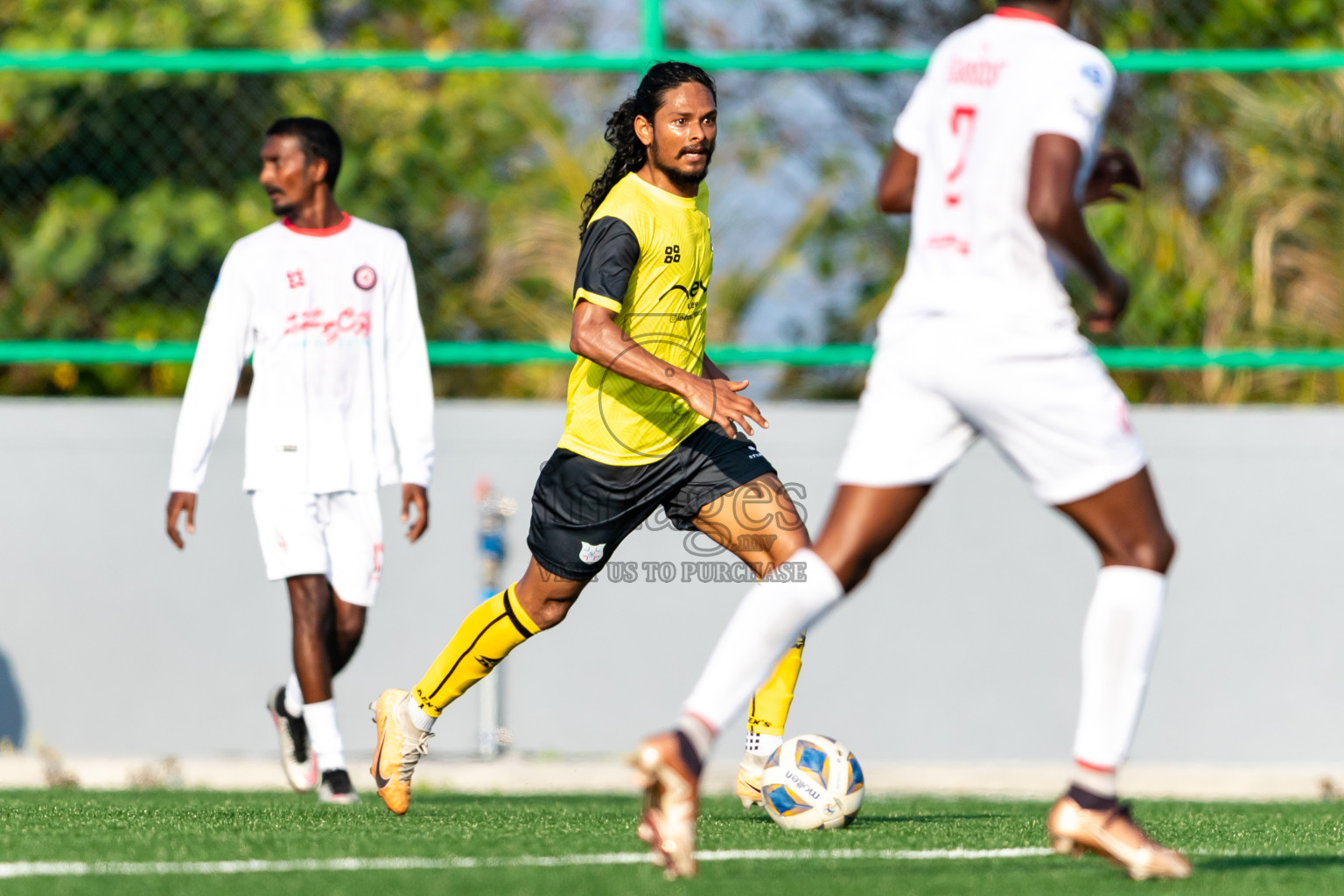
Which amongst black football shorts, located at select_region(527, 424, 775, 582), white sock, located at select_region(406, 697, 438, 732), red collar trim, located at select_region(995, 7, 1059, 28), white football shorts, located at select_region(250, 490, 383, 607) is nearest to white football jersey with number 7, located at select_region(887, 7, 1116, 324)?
red collar trim, located at select_region(995, 7, 1059, 28)

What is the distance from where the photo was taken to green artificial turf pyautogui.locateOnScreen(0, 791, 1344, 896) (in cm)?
358

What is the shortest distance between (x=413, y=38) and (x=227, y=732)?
489 centimetres

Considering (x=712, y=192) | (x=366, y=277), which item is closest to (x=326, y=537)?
(x=366, y=277)

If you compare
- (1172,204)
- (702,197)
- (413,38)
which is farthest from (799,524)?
(413,38)

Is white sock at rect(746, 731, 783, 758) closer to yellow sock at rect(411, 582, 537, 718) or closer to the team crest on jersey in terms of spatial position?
Result: yellow sock at rect(411, 582, 537, 718)

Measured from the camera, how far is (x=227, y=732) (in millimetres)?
8117

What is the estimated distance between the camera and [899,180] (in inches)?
150

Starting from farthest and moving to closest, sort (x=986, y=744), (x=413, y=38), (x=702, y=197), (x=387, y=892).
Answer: (x=413, y=38)
(x=986, y=744)
(x=702, y=197)
(x=387, y=892)

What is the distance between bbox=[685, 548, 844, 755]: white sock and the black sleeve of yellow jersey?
148 cm

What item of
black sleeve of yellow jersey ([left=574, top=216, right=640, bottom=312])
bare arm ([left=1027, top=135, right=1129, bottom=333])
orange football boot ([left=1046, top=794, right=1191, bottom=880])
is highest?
bare arm ([left=1027, top=135, right=1129, bottom=333])

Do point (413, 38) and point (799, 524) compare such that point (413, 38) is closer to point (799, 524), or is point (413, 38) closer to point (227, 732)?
point (227, 732)

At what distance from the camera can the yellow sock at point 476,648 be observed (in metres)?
5.17

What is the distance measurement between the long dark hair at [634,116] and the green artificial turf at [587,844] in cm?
193

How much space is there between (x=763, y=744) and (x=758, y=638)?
187cm
